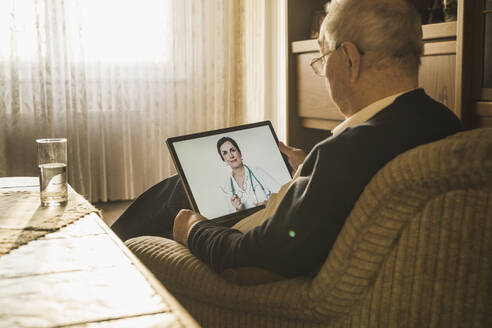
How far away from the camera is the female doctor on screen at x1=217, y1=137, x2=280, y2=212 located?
1329mm

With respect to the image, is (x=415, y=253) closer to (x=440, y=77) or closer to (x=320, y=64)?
(x=320, y=64)

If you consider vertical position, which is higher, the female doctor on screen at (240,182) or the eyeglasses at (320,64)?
the eyeglasses at (320,64)

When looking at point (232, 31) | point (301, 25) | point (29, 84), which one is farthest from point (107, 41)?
point (301, 25)

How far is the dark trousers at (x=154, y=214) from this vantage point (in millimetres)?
1473

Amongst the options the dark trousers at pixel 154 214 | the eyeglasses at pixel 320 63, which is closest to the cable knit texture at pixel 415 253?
the eyeglasses at pixel 320 63

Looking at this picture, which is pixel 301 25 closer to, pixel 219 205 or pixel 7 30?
pixel 219 205

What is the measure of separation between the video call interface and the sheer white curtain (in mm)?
1886

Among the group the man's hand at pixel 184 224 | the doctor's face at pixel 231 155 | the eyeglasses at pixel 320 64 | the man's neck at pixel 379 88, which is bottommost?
the man's hand at pixel 184 224

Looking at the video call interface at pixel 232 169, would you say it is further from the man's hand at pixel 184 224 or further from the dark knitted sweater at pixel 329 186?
the dark knitted sweater at pixel 329 186

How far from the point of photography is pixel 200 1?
3291 mm

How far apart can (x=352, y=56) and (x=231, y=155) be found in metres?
0.49

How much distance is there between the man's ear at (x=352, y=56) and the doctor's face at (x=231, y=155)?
18.2 inches

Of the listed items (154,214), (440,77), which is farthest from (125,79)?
(440,77)

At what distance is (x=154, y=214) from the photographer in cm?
149
